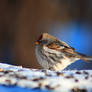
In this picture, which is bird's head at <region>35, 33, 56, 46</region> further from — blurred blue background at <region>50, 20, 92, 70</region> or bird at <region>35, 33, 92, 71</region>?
blurred blue background at <region>50, 20, 92, 70</region>

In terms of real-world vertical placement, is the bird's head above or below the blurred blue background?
above

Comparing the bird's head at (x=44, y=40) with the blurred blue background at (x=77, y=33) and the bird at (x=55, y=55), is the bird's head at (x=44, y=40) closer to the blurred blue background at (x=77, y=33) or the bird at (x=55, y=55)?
the bird at (x=55, y=55)

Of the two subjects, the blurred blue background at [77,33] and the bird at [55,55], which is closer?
the bird at [55,55]

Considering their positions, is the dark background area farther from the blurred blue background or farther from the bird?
the bird

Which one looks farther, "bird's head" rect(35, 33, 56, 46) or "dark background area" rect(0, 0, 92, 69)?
A: "dark background area" rect(0, 0, 92, 69)

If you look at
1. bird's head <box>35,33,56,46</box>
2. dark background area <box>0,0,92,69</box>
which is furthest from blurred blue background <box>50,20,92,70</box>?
bird's head <box>35,33,56,46</box>

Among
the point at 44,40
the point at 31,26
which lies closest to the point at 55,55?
the point at 44,40

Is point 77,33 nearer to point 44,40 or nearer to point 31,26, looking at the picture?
point 31,26

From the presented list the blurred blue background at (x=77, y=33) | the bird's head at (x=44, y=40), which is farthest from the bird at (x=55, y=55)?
the blurred blue background at (x=77, y=33)

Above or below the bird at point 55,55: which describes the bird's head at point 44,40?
above
